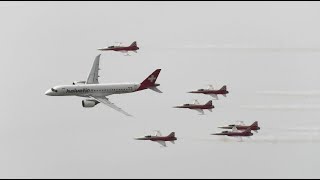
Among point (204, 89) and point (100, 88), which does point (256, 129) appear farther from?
point (100, 88)

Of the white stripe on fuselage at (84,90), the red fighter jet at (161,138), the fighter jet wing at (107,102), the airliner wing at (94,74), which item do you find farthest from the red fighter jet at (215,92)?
the airliner wing at (94,74)

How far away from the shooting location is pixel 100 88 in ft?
611

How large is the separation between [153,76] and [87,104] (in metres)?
16.3

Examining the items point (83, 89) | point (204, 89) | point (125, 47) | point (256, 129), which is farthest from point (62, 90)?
point (256, 129)

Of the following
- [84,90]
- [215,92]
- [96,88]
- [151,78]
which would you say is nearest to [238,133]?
[215,92]

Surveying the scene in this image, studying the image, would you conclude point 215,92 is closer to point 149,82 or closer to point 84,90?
point 149,82

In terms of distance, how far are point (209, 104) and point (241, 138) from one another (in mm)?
10685

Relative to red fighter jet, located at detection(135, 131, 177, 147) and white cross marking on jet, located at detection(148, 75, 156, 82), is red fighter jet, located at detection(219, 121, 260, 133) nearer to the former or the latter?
red fighter jet, located at detection(135, 131, 177, 147)

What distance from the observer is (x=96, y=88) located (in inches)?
7318

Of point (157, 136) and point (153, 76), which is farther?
point (153, 76)

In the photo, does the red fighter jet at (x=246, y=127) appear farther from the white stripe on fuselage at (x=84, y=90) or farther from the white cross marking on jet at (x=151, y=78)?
the white stripe on fuselage at (x=84, y=90)

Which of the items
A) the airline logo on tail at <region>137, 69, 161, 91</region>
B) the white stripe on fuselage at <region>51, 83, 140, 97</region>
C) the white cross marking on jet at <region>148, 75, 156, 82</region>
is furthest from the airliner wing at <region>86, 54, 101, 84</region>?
the white cross marking on jet at <region>148, 75, 156, 82</region>

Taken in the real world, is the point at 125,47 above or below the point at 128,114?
above

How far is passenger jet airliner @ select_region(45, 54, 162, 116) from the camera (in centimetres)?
18462
